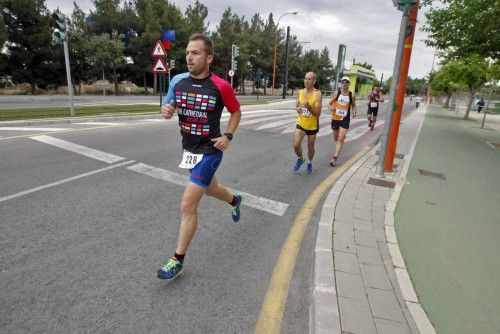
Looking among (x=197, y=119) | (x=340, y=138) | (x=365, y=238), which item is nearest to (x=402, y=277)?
(x=365, y=238)

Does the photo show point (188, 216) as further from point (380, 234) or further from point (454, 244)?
point (454, 244)

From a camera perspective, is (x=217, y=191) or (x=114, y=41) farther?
(x=114, y=41)

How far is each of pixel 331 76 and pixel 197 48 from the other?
97.5 m

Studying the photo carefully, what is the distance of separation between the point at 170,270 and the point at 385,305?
5.66 feet

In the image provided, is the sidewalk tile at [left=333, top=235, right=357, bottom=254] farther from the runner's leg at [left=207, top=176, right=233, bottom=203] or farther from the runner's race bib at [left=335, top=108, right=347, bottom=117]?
the runner's race bib at [left=335, top=108, right=347, bottom=117]

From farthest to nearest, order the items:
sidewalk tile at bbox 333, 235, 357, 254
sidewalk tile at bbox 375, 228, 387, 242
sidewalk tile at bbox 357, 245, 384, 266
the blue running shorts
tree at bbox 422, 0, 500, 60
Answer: tree at bbox 422, 0, 500, 60 < sidewalk tile at bbox 375, 228, 387, 242 < sidewalk tile at bbox 333, 235, 357, 254 < sidewalk tile at bbox 357, 245, 384, 266 < the blue running shorts

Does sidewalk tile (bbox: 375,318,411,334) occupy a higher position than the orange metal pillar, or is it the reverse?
the orange metal pillar

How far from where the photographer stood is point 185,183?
5703mm

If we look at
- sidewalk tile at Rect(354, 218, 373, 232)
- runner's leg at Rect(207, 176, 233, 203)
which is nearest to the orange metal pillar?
sidewalk tile at Rect(354, 218, 373, 232)

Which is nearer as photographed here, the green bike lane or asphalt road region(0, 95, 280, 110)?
the green bike lane

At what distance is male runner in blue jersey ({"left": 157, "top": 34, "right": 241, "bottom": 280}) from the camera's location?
9.89 feet

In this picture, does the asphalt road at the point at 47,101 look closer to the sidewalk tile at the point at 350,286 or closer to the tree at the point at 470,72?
the sidewalk tile at the point at 350,286

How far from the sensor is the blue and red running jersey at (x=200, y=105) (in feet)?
9.98

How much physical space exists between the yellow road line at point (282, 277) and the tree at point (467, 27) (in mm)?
10826
